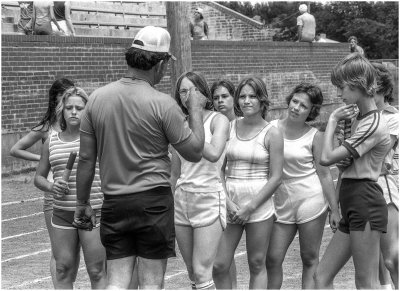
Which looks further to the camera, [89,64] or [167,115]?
[89,64]

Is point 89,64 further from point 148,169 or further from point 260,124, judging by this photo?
point 148,169

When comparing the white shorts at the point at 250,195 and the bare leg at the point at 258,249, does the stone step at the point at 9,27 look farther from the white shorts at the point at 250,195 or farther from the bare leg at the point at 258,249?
the bare leg at the point at 258,249

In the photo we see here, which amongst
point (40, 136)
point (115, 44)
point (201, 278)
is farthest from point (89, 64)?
point (201, 278)

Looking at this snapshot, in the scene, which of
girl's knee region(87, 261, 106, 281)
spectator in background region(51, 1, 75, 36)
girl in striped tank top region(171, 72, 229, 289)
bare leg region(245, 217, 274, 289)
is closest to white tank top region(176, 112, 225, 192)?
girl in striped tank top region(171, 72, 229, 289)

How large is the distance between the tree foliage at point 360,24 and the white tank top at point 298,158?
4863cm

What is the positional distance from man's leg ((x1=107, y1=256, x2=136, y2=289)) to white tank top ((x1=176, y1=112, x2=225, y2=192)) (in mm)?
1366

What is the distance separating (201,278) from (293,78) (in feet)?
75.8

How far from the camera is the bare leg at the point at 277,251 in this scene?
22.0ft

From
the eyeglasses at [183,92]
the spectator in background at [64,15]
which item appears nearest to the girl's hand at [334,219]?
the eyeglasses at [183,92]

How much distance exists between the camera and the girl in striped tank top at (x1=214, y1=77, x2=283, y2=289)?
6492mm

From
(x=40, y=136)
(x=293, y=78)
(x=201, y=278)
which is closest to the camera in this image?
(x=201, y=278)

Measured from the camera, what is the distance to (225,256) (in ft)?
21.5

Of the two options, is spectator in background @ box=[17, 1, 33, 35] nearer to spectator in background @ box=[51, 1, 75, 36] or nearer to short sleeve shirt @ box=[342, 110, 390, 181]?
spectator in background @ box=[51, 1, 75, 36]

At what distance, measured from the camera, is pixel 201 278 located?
244 inches
